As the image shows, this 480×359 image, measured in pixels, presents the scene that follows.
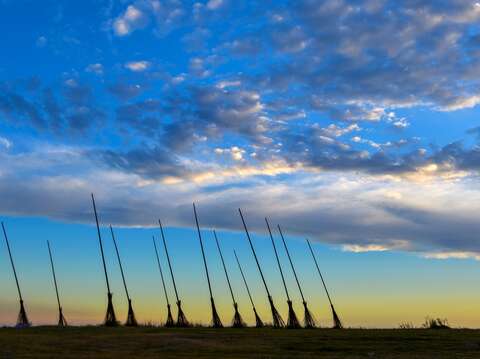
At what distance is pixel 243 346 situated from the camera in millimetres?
24469

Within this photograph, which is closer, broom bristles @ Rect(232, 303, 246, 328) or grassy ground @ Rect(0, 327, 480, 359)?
grassy ground @ Rect(0, 327, 480, 359)

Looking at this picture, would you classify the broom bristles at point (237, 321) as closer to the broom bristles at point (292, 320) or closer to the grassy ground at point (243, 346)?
the broom bristles at point (292, 320)

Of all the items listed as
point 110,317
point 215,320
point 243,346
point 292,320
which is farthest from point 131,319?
point 243,346

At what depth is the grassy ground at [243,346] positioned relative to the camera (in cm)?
2141

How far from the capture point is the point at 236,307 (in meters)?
41.9

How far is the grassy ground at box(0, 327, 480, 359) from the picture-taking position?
21406 mm

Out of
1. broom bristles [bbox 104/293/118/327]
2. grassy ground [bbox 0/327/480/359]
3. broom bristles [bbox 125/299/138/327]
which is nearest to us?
grassy ground [bbox 0/327/480/359]

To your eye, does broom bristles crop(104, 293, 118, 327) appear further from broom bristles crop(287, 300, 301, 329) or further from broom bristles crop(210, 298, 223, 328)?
broom bristles crop(287, 300, 301, 329)

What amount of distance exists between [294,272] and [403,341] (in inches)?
761

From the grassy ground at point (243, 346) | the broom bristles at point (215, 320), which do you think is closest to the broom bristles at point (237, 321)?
the broom bristles at point (215, 320)

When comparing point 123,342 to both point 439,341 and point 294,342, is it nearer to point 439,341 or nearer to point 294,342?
point 294,342

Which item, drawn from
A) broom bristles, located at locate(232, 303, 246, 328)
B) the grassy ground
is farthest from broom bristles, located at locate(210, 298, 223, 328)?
the grassy ground

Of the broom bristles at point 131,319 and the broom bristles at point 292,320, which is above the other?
the broom bristles at point 131,319

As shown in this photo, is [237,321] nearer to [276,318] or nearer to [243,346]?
[276,318]
